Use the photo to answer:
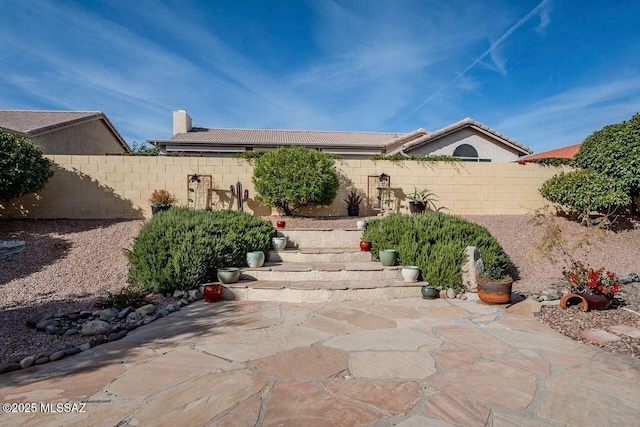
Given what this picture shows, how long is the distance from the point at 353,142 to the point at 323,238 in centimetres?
1125

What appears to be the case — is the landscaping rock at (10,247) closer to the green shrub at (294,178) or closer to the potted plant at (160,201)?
the potted plant at (160,201)

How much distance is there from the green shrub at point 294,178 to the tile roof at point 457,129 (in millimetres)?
7036

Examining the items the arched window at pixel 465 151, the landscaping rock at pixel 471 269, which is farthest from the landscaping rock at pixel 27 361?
the arched window at pixel 465 151

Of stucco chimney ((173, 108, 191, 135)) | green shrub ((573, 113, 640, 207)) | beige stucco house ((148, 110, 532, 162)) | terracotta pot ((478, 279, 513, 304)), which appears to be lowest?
terracotta pot ((478, 279, 513, 304))

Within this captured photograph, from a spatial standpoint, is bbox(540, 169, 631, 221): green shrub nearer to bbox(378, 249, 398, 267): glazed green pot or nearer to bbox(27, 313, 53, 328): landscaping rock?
bbox(378, 249, 398, 267): glazed green pot

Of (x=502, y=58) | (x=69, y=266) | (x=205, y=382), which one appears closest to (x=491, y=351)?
(x=205, y=382)

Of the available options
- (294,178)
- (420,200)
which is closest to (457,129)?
(420,200)

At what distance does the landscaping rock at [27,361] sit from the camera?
2.41m

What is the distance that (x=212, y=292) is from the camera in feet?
13.9

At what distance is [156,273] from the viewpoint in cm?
442

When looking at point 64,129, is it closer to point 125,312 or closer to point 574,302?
point 125,312

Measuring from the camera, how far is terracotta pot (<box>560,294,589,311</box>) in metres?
3.80

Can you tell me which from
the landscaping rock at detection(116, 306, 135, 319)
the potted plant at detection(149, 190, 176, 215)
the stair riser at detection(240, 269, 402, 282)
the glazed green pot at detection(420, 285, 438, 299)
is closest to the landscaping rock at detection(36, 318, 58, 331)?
the landscaping rock at detection(116, 306, 135, 319)

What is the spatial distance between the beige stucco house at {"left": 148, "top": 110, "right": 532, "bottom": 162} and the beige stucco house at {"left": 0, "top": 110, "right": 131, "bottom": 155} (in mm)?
2412
